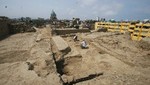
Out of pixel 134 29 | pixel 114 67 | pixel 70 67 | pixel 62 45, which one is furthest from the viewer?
pixel 134 29

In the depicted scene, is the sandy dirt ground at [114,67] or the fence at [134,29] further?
the fence at [134,29]

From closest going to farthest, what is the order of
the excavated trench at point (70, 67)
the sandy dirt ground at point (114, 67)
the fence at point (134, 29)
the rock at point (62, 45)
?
the sandy dirt ground at point (114, 67)
the excavated trench at point (70, 67)
the rock at point (62, 45)
the fence at point (134, 29)

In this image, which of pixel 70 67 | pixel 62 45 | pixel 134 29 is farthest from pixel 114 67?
Result: pixel 134 29

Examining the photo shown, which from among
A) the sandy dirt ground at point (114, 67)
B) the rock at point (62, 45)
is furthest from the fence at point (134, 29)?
the rock at point (62, 45)

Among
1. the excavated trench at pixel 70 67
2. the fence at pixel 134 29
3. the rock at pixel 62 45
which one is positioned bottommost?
the excavated trench at pixel 70 67

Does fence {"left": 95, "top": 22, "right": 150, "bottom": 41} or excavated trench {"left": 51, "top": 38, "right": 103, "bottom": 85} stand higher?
fence {"left": 95, "top": 22, "right": 150, "bottom": 41}

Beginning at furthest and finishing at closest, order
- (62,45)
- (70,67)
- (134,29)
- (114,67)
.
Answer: (134,29) → (62,45) → (70,67) → (114,67)

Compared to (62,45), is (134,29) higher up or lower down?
higher up

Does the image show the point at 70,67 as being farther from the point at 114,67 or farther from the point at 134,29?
the point at 134,29

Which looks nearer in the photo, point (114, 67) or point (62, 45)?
point (114, 67)

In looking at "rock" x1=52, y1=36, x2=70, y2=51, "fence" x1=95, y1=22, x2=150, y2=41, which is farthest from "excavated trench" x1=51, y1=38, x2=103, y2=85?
"fence" x1=95, y1=22, x2=150, y2=41

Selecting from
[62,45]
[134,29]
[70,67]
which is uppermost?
[134,29]

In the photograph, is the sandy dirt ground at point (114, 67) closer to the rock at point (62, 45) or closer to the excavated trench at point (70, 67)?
the excavated trench at point (70, 67)

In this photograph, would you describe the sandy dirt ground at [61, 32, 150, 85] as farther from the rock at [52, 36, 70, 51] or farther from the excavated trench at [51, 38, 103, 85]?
the rock at [52, 36, 70, 51]
